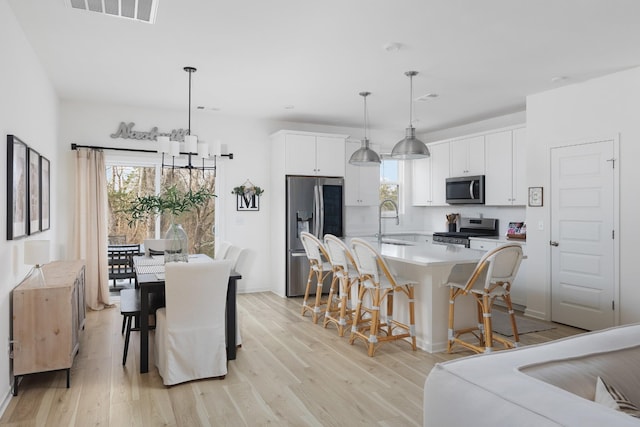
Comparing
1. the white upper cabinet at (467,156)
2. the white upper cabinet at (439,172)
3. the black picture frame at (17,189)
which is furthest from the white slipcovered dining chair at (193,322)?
the white upper cabinet at (439,172)

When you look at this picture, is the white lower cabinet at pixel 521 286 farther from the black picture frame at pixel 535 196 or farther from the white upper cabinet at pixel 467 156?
the white upper cabinet at pixel 467 156

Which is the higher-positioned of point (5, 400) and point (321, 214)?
point (321, 214)

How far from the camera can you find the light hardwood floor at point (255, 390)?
2631 millimetres

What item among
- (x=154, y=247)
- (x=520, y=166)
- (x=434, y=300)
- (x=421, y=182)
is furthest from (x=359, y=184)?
(x=434, y=300)

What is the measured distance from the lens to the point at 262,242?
21.4 feet

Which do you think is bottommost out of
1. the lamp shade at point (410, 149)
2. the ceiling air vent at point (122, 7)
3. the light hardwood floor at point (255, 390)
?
the light hardwood floor at point (255, 390)

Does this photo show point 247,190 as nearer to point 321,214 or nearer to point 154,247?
point 321,214

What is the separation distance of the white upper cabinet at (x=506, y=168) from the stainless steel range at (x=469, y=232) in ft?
1.60

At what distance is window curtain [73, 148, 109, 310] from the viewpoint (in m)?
5.33

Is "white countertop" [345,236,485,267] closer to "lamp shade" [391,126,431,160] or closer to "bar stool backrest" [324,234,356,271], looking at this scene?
"bar stool backrest" [324,234,356,271]

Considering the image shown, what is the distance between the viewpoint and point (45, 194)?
4.29 meters

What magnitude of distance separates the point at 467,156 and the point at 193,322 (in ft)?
15.3

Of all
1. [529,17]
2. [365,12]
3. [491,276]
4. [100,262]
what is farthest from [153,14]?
[100,262]

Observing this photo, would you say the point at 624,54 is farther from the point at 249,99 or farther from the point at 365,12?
the point at 249,99
